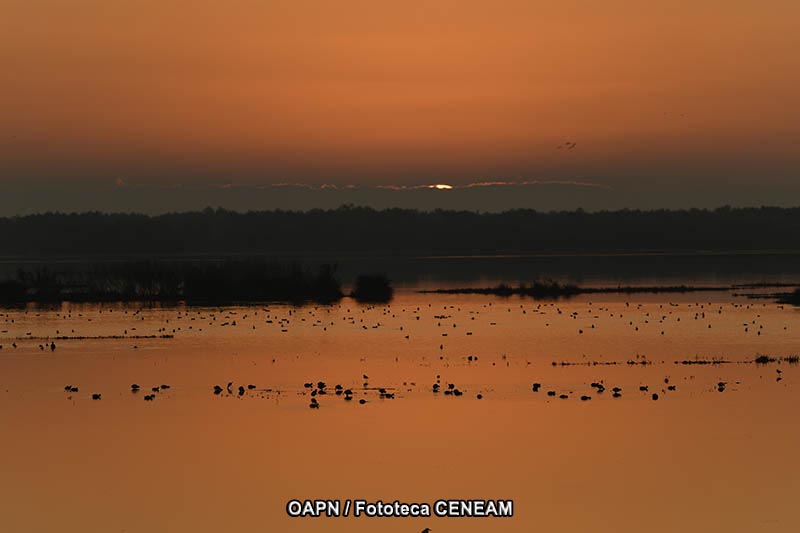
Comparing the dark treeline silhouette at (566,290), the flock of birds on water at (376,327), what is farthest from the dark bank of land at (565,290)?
the flock of birds on water at (376,327)

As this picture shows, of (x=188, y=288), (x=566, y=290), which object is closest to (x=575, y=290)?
(x=566, y=290)

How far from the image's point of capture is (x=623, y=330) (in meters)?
51.2

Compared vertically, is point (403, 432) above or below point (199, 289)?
below

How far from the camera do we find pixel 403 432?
2653cm

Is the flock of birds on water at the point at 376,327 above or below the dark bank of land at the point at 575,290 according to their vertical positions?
below

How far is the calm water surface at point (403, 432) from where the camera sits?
2047 cm

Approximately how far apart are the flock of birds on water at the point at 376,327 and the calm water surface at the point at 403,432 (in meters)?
0.30

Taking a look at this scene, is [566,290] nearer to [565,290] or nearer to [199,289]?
[565,290]

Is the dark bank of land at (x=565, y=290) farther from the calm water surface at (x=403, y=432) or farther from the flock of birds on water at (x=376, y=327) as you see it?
the calm water surface at (x=403, y=432)

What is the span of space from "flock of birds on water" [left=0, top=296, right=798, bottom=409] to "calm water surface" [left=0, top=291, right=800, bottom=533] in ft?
0.98

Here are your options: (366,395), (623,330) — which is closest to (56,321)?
(623,330)

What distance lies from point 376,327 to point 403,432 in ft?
92.5

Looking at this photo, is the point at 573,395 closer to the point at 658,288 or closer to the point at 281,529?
the point at 281,529

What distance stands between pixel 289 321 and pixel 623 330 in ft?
53.8
